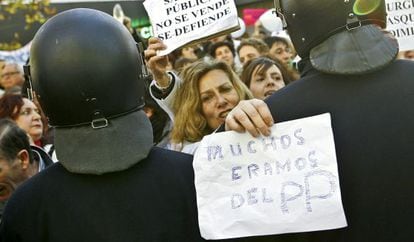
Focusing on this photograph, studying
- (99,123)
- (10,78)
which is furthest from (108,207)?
(10,78)

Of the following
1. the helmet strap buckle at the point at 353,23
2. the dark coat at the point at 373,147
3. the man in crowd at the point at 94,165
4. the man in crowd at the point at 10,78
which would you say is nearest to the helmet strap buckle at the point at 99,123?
the man in crowd at the point at 94,165

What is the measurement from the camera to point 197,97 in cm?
436

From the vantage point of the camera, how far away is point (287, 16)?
205 cm

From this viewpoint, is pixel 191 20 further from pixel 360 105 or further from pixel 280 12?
pixel 360 105

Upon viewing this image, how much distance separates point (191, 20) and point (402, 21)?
4.71ft

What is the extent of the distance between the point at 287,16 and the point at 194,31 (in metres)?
1.89

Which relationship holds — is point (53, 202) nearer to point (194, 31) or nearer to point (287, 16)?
point (287, 16)

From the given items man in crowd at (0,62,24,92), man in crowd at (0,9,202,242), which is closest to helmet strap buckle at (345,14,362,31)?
man in crowd at (0,9,202,242)

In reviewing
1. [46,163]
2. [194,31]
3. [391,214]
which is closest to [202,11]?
[194,31]

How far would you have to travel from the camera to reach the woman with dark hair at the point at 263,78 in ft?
17.2

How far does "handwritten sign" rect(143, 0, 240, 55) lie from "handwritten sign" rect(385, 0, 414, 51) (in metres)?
1.09

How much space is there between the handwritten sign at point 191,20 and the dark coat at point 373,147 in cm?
200

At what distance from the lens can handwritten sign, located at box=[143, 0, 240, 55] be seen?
3830 mm

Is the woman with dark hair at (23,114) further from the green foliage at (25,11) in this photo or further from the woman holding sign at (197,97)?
the green foliage at (25,11)
